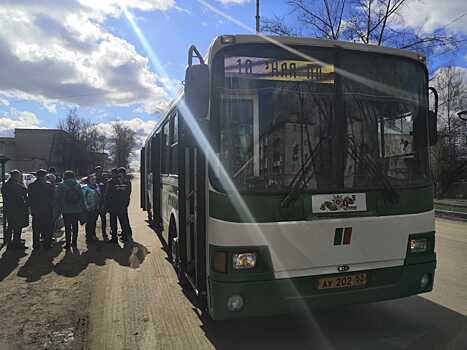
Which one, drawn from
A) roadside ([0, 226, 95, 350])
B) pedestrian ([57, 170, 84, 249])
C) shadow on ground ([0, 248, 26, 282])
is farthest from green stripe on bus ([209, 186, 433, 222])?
pedestrian ([57, 170, 84, 249])

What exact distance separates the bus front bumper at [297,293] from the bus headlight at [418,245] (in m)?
0.17

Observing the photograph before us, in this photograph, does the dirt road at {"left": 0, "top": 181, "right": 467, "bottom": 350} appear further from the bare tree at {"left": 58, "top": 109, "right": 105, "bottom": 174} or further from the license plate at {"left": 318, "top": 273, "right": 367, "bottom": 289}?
the bare tree at {"left": 58, "top": 109, "right": 105, "bottom": 174}

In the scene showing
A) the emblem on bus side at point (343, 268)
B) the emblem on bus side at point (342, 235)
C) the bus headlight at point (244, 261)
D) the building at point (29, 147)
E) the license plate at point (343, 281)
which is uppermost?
the building at point (29, 147)

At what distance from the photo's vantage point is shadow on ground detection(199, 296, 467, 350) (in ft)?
14.4

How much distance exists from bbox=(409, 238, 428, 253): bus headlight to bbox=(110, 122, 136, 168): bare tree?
95.7 meters

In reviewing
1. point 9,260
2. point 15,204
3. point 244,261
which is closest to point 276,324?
point 244,261

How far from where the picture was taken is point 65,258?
28.9 feet

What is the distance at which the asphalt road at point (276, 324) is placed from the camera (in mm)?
4434

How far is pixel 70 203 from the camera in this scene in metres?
9.51

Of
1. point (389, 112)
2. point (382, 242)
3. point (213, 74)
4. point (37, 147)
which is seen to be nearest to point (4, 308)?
point (213, 74)

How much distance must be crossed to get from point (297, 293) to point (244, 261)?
0.63 metres

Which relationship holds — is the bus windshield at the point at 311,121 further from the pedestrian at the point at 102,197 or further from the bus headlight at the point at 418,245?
the pedestrian at the point at 102,197

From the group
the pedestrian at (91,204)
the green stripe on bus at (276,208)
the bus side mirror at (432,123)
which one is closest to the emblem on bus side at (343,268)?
the green stripe on bus at (276,208)

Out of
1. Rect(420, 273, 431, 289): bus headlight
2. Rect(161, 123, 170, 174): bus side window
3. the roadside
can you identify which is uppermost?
Rect(161, 123, 170, 174): bus side window
